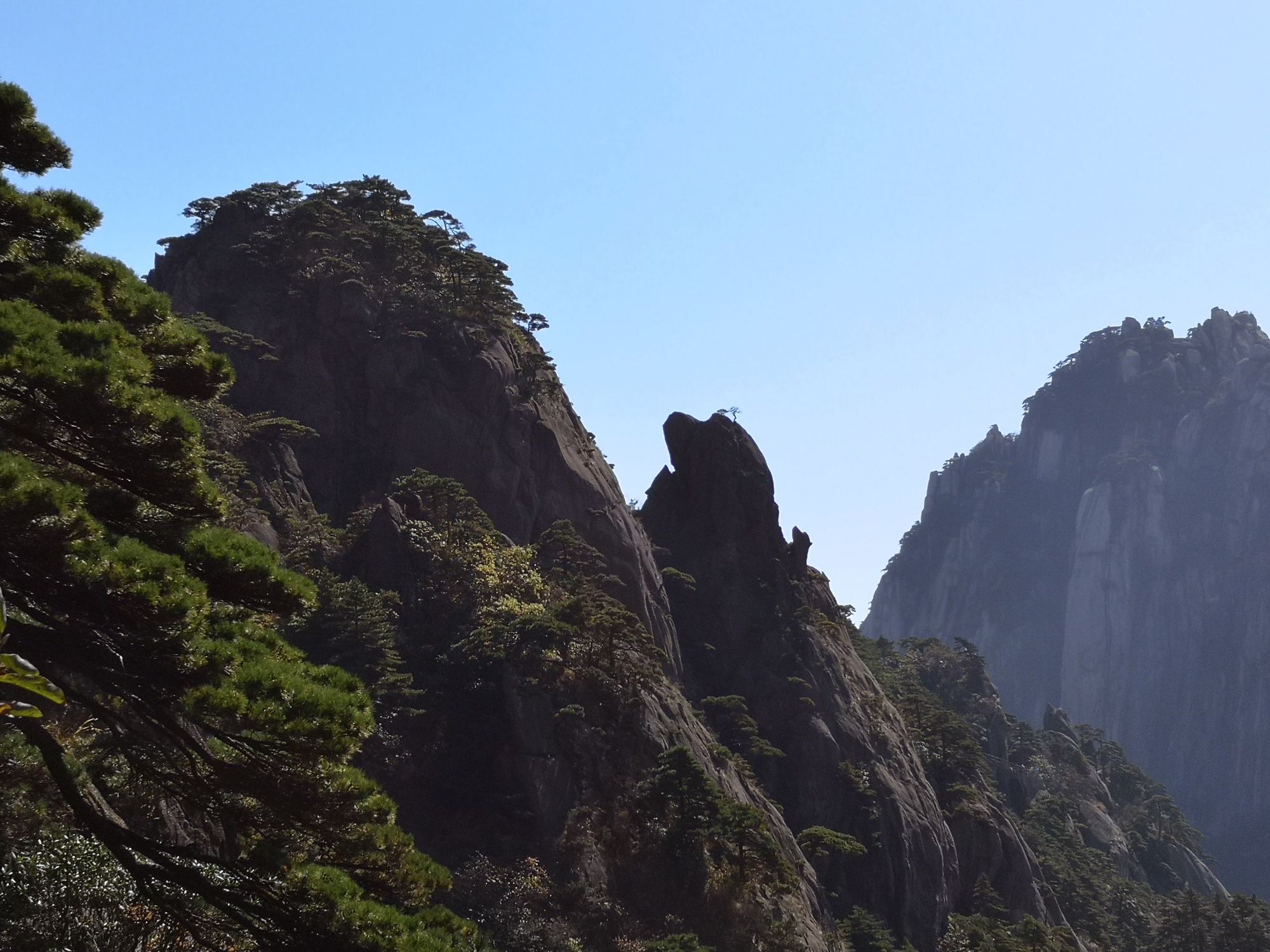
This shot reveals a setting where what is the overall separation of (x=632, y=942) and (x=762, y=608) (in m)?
18.2

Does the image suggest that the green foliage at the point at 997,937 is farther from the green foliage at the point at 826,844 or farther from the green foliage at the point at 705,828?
the green foliage at the point at 705,828

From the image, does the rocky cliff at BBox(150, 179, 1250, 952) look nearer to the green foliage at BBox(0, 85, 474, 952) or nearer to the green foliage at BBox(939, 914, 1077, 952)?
the green foliage at BBox(939, 914, 1077, 952)

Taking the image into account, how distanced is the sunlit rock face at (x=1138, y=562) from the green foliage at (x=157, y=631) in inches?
4220

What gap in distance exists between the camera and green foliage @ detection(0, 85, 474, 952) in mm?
8266

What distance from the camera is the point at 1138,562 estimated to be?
11769cm

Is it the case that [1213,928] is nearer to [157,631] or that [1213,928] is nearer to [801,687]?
[801,687]

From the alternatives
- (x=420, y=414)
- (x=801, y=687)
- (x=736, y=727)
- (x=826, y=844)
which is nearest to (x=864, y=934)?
(x=826, y=844)

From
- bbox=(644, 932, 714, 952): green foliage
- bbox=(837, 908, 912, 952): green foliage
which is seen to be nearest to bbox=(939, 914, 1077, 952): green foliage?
bbox=(837, 908, 912, 952): green foliage

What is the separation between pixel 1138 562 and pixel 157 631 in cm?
12520

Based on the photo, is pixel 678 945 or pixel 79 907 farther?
pixel 678 945

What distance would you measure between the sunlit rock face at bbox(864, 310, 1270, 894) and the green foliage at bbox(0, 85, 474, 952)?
107 metres

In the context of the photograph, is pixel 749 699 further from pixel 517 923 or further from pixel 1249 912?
pixel 1249 912

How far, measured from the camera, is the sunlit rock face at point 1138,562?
108m

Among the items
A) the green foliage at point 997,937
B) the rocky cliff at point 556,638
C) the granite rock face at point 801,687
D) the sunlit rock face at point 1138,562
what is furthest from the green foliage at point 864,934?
the sunlit rock face at point 1138,562
